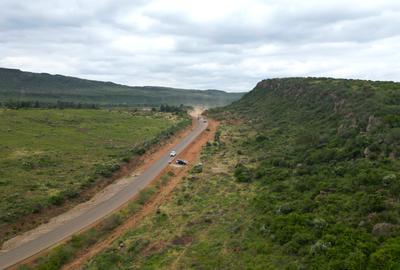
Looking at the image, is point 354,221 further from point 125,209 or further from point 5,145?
point 5,145

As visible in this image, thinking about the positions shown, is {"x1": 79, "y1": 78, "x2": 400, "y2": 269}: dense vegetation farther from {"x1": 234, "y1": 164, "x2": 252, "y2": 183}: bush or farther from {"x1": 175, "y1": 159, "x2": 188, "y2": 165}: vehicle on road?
{"x1": 175, "y1": 159, "x2": 188, "y2": 165}: vehicle on road

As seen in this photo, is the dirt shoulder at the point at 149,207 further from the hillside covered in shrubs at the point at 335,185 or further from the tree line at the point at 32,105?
the tree line at the point at 32,105

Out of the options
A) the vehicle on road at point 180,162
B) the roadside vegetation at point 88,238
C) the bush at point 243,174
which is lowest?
the roadside vegetation at point 88,238

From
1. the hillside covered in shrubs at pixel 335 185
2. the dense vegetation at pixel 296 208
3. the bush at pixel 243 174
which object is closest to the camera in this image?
the hillside covered in shrubs at pixel 335 185

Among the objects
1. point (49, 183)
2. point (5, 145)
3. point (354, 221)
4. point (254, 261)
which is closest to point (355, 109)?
point (354, 221)

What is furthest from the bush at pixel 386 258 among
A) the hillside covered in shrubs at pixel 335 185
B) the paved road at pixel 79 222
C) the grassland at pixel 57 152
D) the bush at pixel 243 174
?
the grassland at pixel 57 152

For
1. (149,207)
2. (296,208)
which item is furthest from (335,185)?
(149,207)

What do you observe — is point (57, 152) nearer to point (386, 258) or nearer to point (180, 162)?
point (180, 162)
